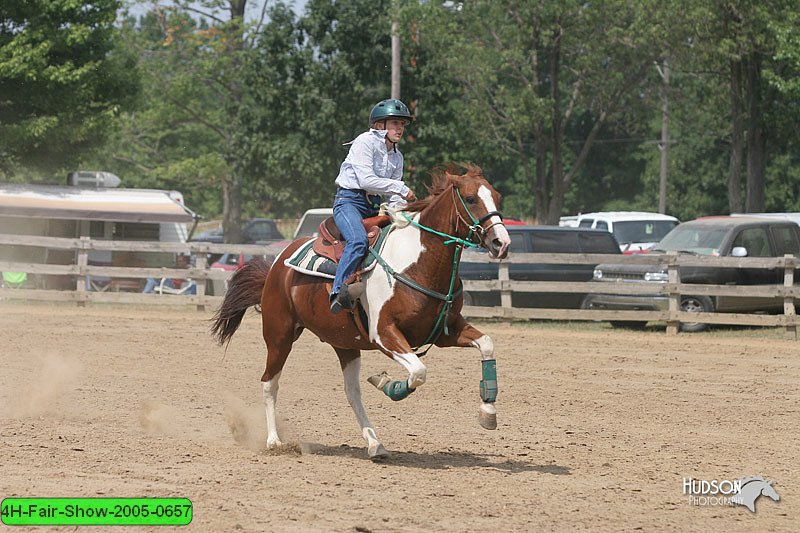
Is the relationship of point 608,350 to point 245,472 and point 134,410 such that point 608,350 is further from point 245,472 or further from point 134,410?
point 245,472

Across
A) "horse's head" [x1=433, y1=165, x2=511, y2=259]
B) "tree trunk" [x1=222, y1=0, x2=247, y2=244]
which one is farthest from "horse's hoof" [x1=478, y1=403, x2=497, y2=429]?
"tree trunk" [x1=222, y1=0, x2=247, y2=244]

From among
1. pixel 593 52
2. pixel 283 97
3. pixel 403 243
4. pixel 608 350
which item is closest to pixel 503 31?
pixel 593 52

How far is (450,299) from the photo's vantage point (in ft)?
25.0

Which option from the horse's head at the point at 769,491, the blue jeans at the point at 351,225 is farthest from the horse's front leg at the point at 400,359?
the horse's head at the point at 769,491

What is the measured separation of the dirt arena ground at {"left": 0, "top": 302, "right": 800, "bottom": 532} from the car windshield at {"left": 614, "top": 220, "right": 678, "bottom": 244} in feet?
46.3

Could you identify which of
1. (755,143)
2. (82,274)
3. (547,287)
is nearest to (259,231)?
(755,143)

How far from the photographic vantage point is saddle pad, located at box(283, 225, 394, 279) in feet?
26.3

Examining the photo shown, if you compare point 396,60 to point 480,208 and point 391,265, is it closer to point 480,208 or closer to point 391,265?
point 391,265

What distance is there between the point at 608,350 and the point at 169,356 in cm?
653

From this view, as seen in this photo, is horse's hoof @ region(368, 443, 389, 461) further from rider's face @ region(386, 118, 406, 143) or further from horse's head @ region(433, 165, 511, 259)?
rider's face @ region(386, 118, 406, 143)

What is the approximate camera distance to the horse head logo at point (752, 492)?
665cm

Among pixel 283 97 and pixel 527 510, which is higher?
pixel 283 97

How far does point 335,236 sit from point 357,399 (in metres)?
1.31

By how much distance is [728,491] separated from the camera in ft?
22.7
